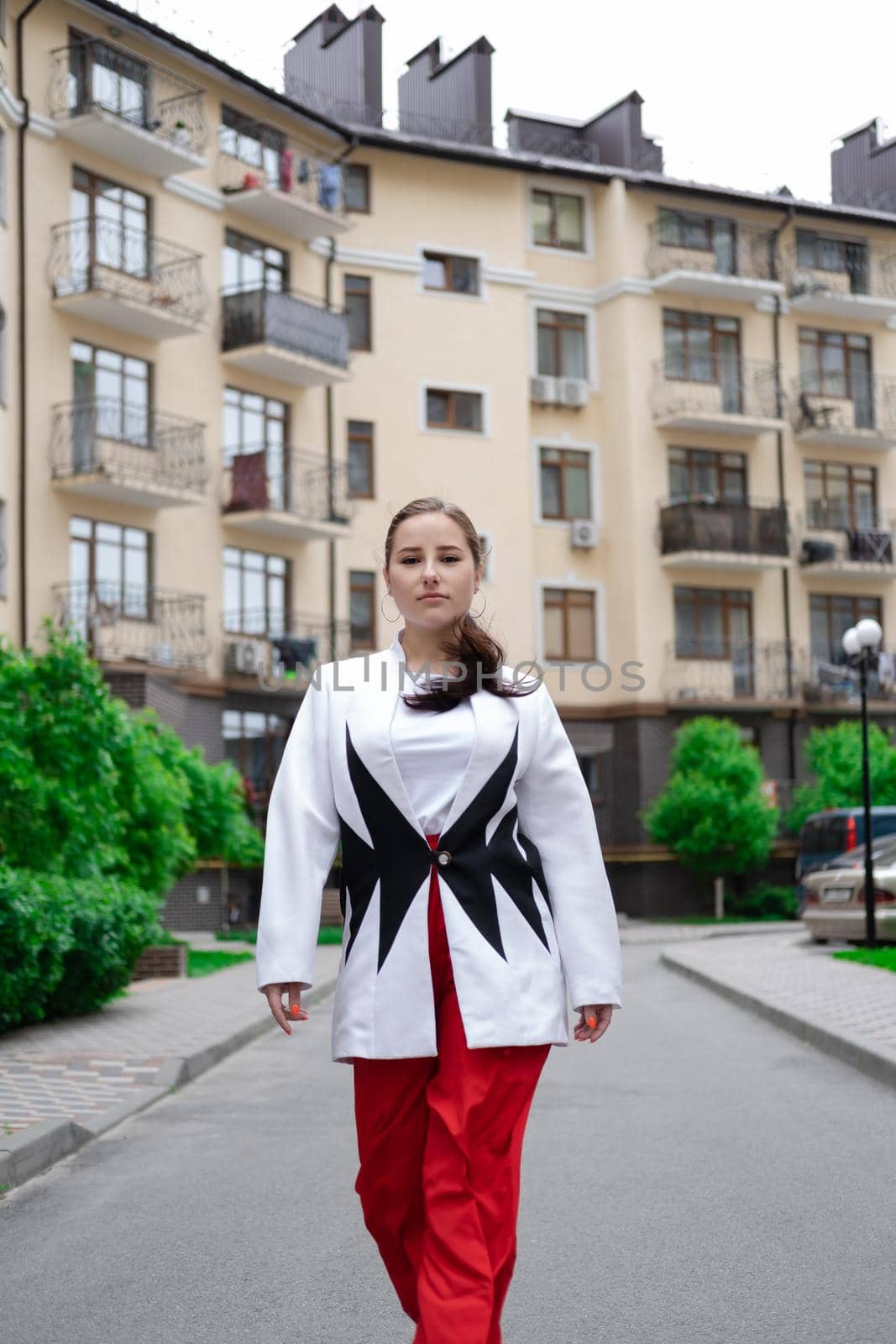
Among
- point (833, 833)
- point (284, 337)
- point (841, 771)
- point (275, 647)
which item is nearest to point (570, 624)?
point (841, 771)

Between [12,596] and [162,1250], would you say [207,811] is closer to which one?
[12,596]

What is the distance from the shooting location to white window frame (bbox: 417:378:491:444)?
1570 inches

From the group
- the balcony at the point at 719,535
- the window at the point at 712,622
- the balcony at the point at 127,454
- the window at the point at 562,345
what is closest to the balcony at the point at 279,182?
the balcony at the point at 127,454

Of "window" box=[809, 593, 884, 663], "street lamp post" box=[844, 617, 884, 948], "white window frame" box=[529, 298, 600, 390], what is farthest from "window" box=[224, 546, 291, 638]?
"street lamp post" box=[844, 617, 884, 948]

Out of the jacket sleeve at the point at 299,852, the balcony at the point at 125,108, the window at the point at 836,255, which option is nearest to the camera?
the jacket sleeve at the point at 299,852

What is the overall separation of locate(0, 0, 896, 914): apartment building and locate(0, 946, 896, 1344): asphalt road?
74.1 feet

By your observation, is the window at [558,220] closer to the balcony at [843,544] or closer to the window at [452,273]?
the window at [452,273]

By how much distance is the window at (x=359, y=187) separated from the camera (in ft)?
130

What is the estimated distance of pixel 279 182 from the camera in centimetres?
3647

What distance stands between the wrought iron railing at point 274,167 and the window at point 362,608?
7.72 meters

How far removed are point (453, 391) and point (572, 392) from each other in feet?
10.1

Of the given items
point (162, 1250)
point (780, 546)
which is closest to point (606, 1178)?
point (162, 1250)

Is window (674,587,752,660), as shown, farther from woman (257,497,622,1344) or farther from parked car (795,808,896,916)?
woman (257,497,622,1344)

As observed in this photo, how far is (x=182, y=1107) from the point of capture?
9930 millimetres
